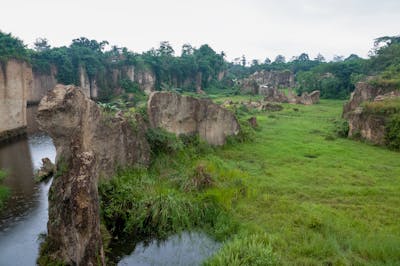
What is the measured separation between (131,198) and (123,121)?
419 cm

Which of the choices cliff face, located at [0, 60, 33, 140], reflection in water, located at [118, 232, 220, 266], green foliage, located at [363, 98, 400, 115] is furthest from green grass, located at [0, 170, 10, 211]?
green foliage, located at [363, 98, 400, 115]

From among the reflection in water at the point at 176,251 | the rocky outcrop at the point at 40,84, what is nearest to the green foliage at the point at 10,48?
the rocky outcrop at the point at 40,84

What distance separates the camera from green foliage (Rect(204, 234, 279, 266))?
31.3ft

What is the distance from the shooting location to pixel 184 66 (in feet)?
236

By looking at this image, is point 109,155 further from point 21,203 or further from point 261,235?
point 261,235

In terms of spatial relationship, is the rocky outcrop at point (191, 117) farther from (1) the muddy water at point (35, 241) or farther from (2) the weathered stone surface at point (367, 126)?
(2) the weathered stone surface at point (367, 126)

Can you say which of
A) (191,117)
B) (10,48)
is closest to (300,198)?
(191,117)

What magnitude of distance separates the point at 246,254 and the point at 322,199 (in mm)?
5685

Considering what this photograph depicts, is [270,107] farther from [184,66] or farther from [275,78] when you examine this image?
[275,78]

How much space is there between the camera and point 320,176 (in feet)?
55.4

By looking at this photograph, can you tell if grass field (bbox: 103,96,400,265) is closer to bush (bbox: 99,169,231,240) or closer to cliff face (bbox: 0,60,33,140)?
bush (bbox: 99,169,231,240)

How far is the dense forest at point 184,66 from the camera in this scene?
53.5m

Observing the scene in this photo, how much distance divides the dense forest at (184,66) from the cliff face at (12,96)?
1.85 m

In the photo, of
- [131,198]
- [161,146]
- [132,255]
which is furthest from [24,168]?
[132,255]
